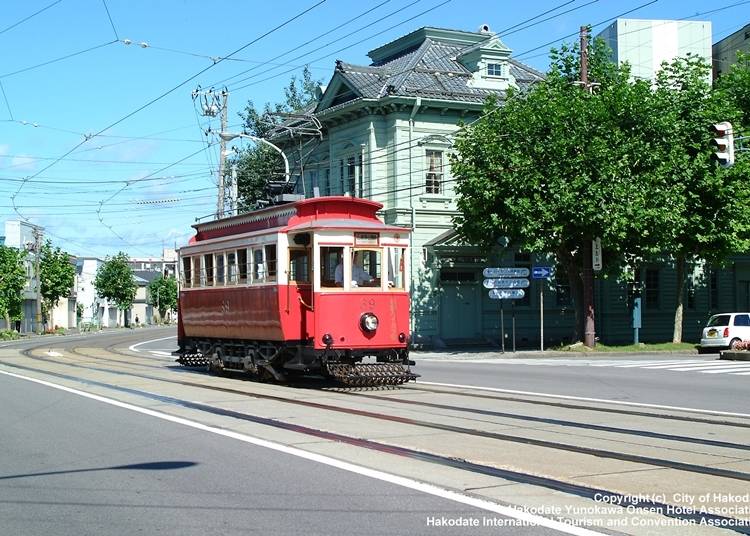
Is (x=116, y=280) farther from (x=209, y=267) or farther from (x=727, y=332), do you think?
(x=209, y=267)

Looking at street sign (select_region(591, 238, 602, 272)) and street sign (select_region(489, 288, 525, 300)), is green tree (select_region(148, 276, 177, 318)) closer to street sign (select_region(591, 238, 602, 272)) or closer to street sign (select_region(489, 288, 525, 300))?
street sign (select_region(489, 288, 525, 300))

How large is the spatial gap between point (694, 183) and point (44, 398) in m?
24.8

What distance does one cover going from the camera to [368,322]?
17344mm

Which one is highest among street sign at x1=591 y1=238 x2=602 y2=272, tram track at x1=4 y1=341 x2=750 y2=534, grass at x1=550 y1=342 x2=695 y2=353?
street sign at x1=591 y1=238 x2=602 y2=272

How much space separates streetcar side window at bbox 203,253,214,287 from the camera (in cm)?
2169

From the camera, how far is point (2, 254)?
63.8 metres

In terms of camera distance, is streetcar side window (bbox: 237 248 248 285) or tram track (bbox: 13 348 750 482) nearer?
tram track (bbox: 13 348 750 482)

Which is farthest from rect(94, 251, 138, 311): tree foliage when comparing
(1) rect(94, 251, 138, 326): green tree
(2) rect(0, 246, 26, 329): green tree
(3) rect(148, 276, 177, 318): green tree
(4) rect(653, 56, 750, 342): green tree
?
(4) rect(653, 56, 750, 342): green tree

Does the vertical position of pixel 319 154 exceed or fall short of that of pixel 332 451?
it exceeds it

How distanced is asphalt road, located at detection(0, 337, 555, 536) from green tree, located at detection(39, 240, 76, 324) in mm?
65282

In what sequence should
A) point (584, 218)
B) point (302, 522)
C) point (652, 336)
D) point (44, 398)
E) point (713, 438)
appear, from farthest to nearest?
point (652, 336)
point (584, 218)
point (44, 398)
point (713, 438)
point (302, 522)

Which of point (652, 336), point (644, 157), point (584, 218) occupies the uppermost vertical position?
point (644, 157)

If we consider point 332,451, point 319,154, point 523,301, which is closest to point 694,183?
point 523,301

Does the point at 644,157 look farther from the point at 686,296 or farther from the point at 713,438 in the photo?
the point at 713,438
